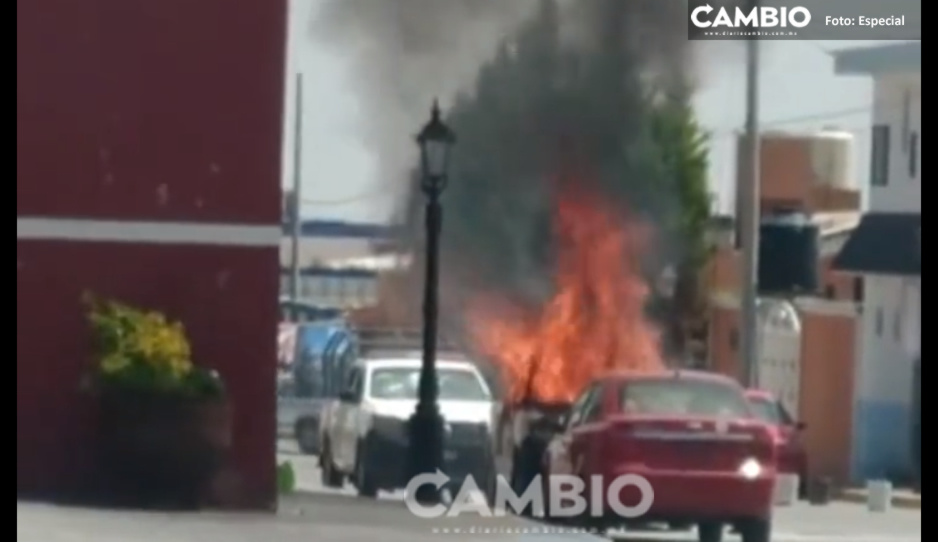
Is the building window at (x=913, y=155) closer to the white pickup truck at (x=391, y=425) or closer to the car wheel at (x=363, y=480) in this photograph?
the white pickup truck at (x=391, y=425)

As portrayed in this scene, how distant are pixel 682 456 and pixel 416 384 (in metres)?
9.03

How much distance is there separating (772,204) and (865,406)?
693 cm

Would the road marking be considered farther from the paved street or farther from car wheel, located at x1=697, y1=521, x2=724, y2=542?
car wheel, located at x1=697, y1=521, x2=724, y2=542

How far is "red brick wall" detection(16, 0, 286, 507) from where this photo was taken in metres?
17.8

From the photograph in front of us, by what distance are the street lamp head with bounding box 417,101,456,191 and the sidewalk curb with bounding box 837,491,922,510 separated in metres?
8.58

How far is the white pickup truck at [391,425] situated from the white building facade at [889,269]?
10.1 metres

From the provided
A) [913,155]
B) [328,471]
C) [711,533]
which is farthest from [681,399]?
[913,155]

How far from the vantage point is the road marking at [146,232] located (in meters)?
17.8

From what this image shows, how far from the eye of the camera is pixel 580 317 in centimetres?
3794

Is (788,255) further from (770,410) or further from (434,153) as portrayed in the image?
(434,153)

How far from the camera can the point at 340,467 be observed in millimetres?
27438

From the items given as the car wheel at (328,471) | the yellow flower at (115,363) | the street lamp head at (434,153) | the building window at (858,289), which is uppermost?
the street lamp head at (434,153)

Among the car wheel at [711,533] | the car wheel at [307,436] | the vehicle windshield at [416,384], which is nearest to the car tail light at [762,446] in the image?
the car wheel at [711,533]

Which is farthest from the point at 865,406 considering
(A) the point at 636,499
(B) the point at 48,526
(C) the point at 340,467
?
(B) the point at 48,526
